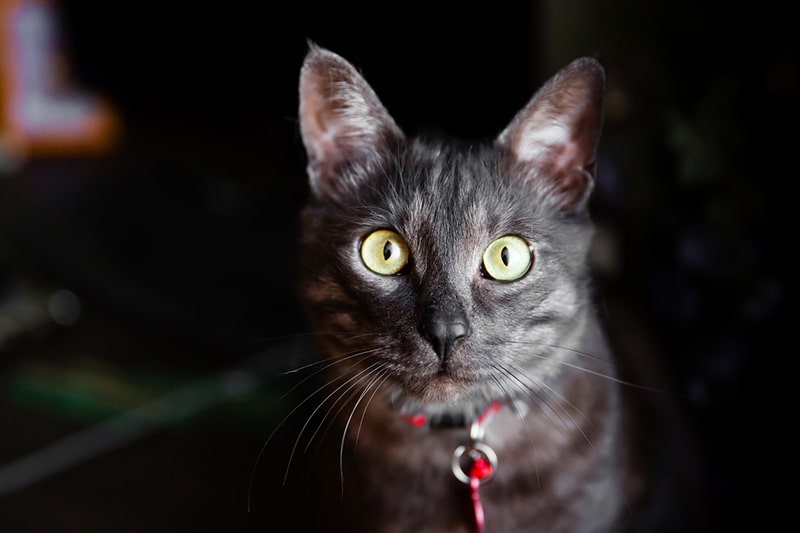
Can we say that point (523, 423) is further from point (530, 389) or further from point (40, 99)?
point (40, 99)

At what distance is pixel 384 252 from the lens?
995 mm

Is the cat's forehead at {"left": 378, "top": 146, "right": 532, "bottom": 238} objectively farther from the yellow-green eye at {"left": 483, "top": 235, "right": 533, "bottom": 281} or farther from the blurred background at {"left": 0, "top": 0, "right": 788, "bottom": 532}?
the blurred background at {"left": 0, "top": 0, "right": 788, "bottom": 532}

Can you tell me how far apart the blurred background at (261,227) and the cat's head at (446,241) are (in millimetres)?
114

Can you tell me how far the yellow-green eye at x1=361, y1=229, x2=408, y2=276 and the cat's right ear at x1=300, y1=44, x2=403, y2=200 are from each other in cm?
11

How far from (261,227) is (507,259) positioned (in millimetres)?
1624

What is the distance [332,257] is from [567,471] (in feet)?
1.28

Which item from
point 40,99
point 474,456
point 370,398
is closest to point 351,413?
point 370,398

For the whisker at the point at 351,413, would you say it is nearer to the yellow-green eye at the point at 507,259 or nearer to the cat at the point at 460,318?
the cat at the point at 460,318

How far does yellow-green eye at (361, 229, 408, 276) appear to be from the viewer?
99cm

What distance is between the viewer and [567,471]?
1086mm

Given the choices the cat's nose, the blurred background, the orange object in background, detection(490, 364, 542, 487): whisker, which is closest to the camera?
the cat's nose

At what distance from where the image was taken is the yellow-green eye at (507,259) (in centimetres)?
98

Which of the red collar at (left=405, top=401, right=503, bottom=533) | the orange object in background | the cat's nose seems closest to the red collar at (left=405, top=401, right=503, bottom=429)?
the red collar at (left=405, top=401, right=503, bottom=533)

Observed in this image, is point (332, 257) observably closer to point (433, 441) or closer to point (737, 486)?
point (433, 441)
